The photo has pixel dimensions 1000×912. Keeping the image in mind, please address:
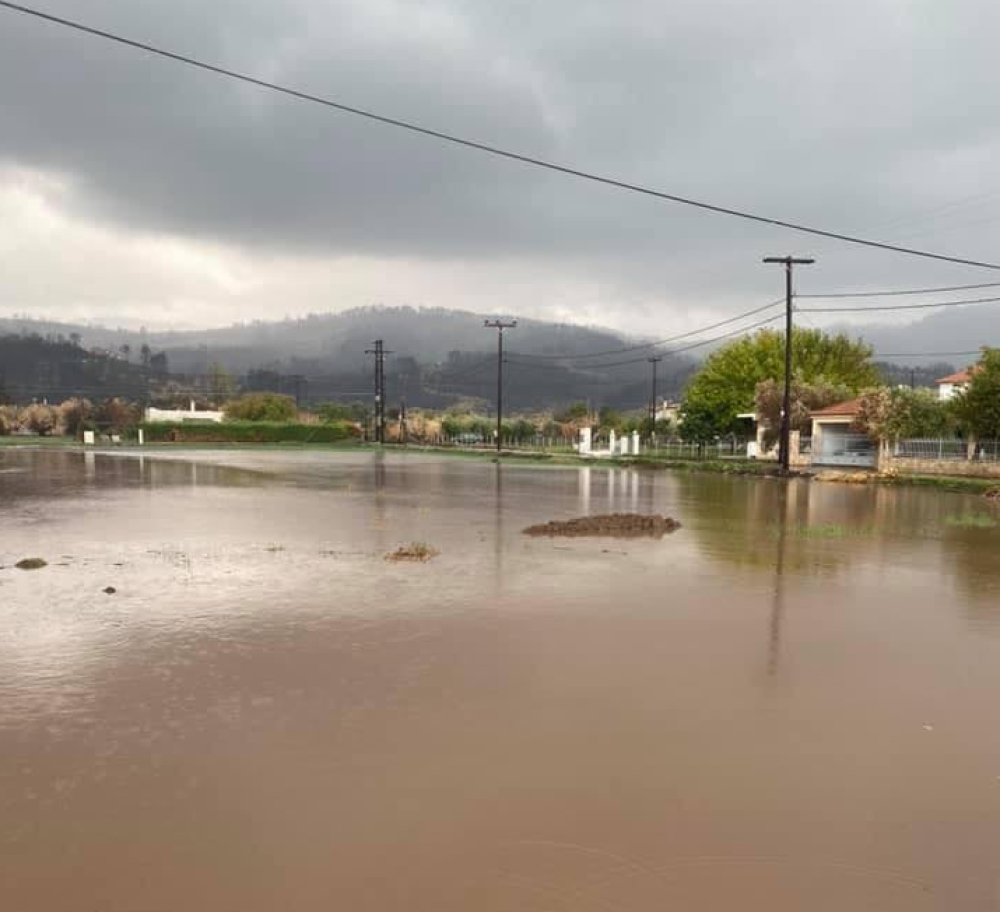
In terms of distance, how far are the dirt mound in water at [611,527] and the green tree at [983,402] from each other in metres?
23.3

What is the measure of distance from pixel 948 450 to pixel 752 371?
96.1 ft

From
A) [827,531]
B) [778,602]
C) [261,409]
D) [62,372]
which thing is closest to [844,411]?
[827,531]

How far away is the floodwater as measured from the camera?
4.06 meters

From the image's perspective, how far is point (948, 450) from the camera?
120 feet

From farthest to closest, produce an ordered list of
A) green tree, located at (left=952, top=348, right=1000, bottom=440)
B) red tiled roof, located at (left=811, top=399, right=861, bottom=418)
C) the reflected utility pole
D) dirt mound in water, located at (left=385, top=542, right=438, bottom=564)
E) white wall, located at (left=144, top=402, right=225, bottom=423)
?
white wall, located at (left=144, top=402, right=225, bottom=423), red tiled roof, located at (left=811, top=399, right=861, bottom=418), green tree, located at (left=952, top=348, right=1000, bottom=440), dirt mound in water, located at (left=385, top=542, right=438, bottom=564), the reflected utility pole

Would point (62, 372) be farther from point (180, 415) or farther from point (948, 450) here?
point (948, 450)

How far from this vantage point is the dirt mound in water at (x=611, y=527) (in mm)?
16906

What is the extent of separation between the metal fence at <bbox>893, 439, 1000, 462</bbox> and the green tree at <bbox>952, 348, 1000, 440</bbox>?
55cm

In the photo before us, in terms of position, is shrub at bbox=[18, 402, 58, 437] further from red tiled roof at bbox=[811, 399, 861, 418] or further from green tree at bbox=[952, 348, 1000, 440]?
green tree at bbox=[952, 348, 1000, 440]

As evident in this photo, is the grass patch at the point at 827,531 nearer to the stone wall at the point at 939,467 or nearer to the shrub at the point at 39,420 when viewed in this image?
the stone wall at the point at 939,467

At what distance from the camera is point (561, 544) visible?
606 inches

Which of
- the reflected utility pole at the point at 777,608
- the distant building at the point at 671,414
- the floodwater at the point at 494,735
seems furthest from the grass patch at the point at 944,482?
the distant building at the point at 671,414

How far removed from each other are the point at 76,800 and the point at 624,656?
4.87 metres

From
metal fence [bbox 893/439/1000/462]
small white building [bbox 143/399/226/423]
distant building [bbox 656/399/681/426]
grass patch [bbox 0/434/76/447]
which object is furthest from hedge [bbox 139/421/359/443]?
metal fence [bbox 893/439/1000/462]
